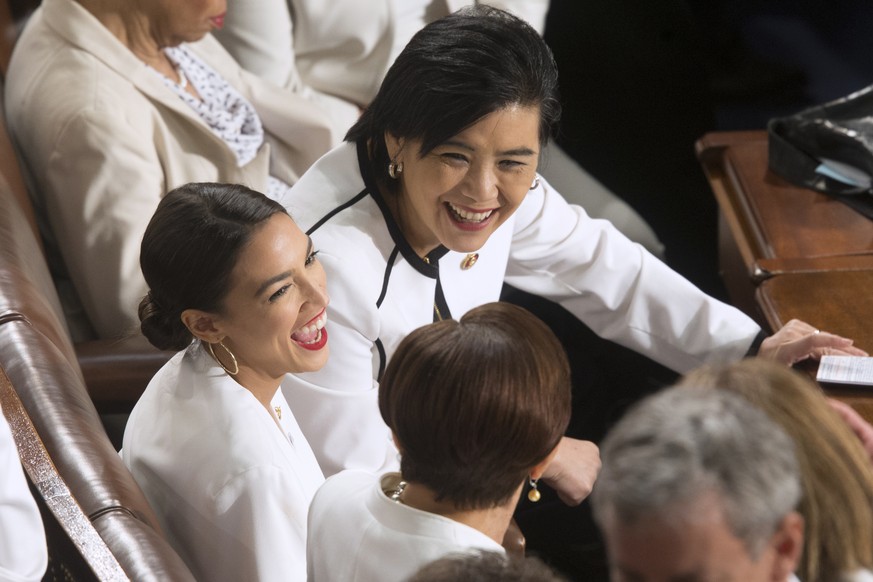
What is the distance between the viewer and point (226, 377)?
1.37 metres

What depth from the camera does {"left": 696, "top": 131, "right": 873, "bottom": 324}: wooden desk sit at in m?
1.91

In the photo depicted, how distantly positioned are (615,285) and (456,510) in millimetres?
973

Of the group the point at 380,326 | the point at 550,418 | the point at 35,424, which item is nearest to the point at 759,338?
the point at 380,326

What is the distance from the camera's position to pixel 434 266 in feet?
5.71

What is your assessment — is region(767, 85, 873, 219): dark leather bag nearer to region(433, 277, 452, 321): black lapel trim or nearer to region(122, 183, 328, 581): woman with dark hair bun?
region(433, 277, 452, 321): black lapel trim

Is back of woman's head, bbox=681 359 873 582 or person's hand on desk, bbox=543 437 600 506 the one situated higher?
back of woman's head, bbox=681 359 873 582

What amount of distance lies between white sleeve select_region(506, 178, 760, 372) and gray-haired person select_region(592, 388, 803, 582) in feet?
3.95

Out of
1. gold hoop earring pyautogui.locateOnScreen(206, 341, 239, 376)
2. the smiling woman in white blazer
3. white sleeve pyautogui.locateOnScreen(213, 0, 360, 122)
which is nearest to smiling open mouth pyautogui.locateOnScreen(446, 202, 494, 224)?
the smiling woman in white blazer

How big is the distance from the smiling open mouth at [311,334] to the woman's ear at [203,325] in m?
0.10

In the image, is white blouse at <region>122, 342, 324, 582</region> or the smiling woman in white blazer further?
the smiling woman in white blazer

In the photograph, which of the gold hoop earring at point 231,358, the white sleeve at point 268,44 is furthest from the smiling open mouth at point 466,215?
the white sleeve at point 268,44

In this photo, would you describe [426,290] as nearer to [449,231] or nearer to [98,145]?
[449,231]

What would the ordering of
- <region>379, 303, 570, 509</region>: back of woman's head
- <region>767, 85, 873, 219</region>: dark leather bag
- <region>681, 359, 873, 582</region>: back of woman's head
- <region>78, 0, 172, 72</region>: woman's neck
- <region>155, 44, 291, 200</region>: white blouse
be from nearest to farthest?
1. <region>681, 359, 873, 582</region>: back of woman's head
2. <region>379, 303, 570, 509</region>: back of woman's head
3. <region>767, 85, 873, 219</region>: dark leather bag
4. <region>78, 0, 172, 72</region>: woman's neck
5. <region>155, 44, 291, 200</region>: white blouse

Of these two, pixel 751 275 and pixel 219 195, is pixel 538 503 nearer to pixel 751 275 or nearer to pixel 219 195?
pixel 751 275
